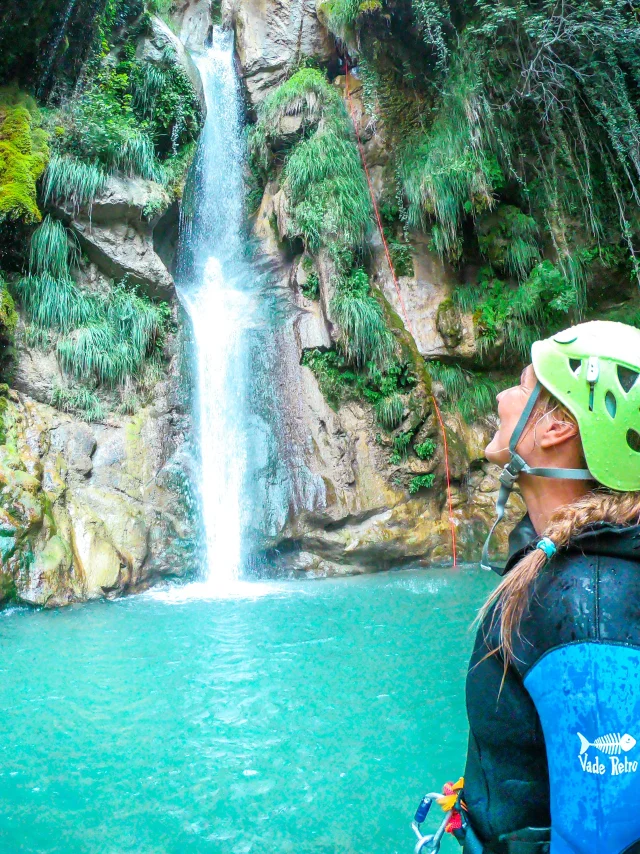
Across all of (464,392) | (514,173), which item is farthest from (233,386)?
(514,173)

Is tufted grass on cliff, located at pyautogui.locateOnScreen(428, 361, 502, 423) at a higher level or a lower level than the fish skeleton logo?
higher

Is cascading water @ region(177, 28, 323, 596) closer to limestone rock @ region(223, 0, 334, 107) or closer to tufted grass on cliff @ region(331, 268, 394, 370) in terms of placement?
tufted grass on cliff @ region(331, 268, 394, 370)

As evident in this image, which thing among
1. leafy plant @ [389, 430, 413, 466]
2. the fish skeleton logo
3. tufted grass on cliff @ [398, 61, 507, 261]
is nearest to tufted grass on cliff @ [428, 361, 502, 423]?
leafy plant @ [389, 430, 413, 466]

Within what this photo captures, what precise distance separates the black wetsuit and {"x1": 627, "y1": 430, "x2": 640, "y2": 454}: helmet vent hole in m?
0.19

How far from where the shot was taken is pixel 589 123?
955cm

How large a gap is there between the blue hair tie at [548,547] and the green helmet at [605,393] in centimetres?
17

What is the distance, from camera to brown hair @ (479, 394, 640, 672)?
106 centimetres

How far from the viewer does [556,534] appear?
1.07m

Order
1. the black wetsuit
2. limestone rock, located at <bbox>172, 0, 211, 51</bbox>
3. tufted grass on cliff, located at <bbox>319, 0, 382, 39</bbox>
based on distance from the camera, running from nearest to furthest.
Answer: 1. the black wetsuit
2. tufted grass on cliff, located at <bbox>319, 0, 382, 39</bbox>
3. limestone rock, located at <bbox>172, 0, 211, 51</bbox>

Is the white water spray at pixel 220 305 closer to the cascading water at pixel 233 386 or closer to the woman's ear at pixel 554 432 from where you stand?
the cascading water at pixel 233 386

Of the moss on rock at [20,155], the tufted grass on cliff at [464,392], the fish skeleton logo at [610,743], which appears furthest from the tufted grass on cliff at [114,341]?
the fish skeleton logo at [610,743]

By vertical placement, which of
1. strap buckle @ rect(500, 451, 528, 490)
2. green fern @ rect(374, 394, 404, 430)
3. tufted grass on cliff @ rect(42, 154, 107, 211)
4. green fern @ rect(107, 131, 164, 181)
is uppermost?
green fern @ rect(107, 131, 164, 181)

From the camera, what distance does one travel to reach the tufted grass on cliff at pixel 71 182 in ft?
29.1

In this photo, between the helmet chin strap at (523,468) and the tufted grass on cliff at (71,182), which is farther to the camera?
the tufted grass on cliff at (71,182)
